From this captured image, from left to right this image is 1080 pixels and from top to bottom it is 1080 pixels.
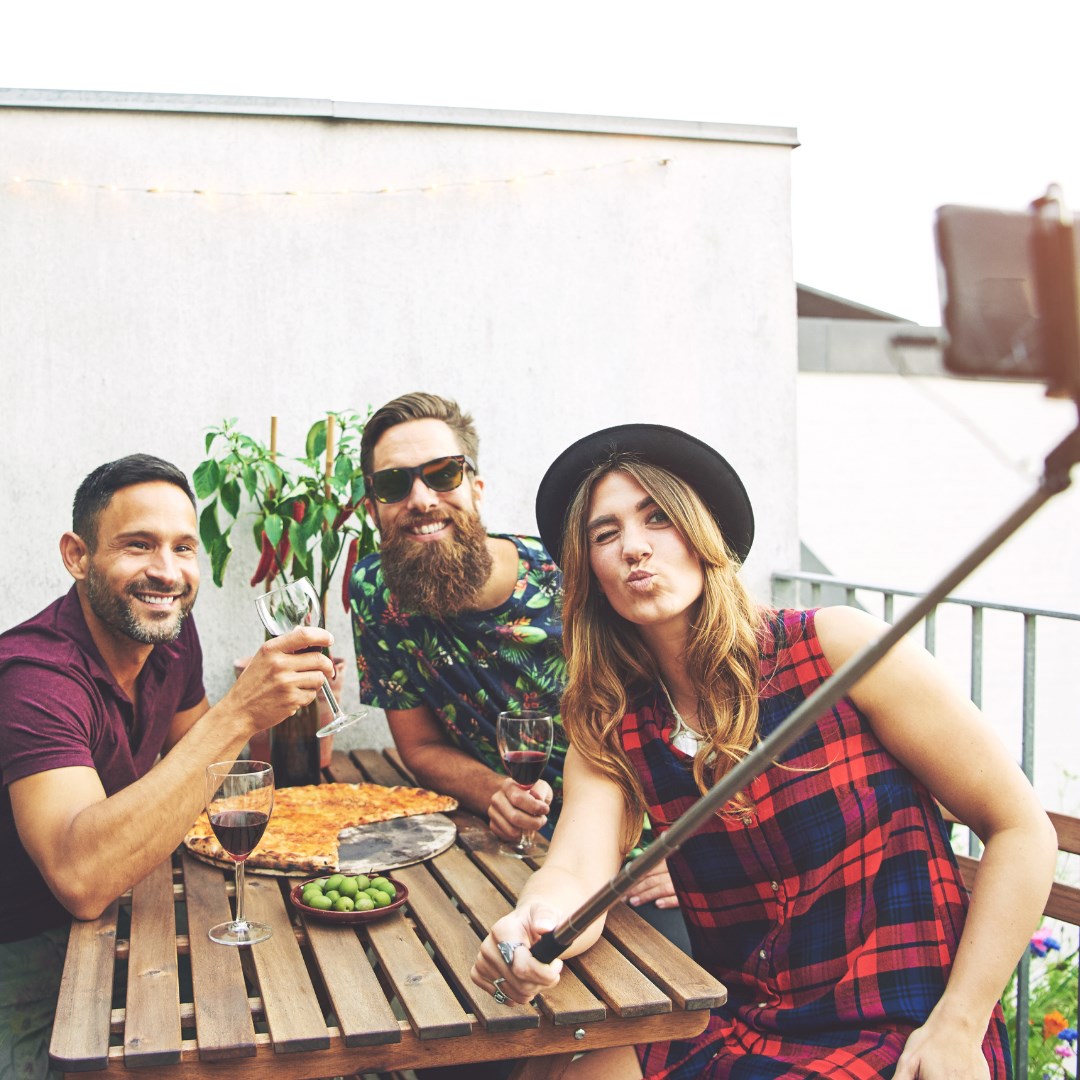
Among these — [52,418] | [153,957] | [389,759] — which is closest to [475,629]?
[389,759]

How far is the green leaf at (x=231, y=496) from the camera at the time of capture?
335 cm

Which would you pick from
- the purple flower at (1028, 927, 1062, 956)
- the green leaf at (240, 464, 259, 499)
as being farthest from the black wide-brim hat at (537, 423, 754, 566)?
the purple flower at (1028, 927, 1062, 956)

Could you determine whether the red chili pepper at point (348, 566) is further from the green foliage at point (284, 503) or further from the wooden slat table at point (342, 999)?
the wooden slat table at point (342, 999)

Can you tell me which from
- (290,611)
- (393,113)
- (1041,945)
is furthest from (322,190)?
(1041,945)

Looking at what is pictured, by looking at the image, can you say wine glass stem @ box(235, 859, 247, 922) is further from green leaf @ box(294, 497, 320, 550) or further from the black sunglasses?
green leaf @ box(294, 497, 320, 550)

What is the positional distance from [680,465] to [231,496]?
6.16 feet

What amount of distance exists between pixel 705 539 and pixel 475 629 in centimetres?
92

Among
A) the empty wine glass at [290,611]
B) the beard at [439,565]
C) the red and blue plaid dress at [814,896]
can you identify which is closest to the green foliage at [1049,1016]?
the red and blue plaid dress at [814,896]

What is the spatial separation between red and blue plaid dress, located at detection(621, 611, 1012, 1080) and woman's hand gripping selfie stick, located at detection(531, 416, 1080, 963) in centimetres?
72

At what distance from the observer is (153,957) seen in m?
1.62

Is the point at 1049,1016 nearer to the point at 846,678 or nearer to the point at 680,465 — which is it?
the point at 680,465

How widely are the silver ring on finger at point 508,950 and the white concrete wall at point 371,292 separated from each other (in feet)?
7.68

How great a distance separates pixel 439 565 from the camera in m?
2.65

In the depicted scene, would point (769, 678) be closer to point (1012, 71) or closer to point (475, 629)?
point (475, 629)
